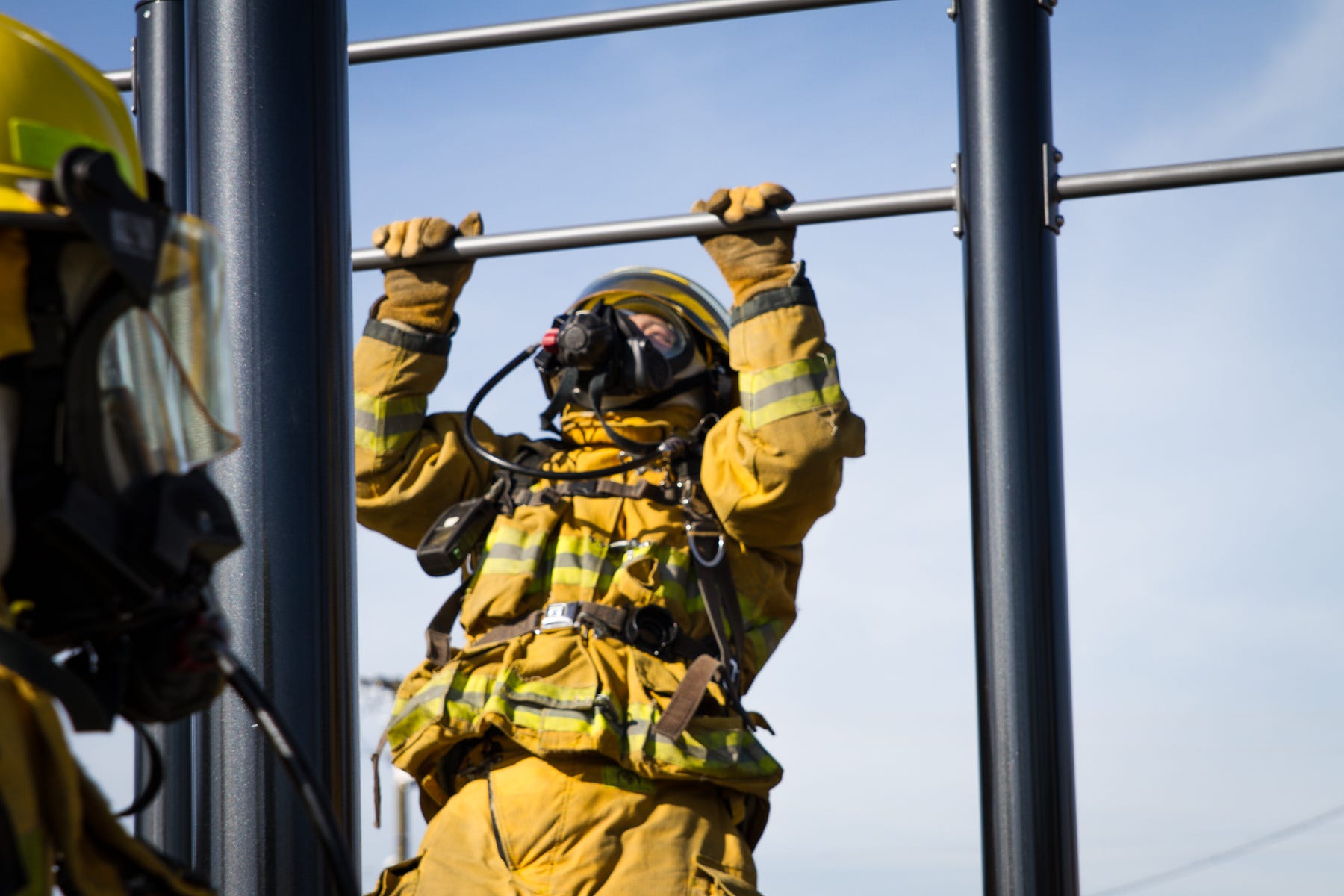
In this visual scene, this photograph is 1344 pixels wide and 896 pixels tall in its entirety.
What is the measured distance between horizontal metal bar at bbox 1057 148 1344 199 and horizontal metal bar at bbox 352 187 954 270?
0.24 metres

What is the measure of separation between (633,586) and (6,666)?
193cm

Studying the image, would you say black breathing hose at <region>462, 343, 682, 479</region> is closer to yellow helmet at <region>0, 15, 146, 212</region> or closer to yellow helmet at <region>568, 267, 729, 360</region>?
yellow helmet at <region>568, 267, 729, 360</region>

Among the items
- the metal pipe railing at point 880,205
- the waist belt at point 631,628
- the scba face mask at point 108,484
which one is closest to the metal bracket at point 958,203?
the metal pipe railing at point 880,205

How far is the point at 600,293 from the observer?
362 centimetres

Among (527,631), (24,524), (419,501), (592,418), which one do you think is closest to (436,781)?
(527,631)

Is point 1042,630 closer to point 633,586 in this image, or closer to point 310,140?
point 633,586

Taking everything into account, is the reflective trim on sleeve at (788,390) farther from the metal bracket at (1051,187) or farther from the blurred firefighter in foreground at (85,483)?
the blurred firefighter in foreground at (85,483)

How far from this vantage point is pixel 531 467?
11.0 ft

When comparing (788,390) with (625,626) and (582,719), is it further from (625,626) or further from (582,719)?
(582,719)

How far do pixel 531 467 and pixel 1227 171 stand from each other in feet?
4.71

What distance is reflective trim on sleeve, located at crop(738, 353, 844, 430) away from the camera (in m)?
2.96

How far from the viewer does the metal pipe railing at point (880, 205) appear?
106 inches

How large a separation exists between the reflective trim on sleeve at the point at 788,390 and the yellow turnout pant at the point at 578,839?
26.4 inches

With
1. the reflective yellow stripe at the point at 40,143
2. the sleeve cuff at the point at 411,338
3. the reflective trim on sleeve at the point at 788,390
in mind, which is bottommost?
the reflective trim on sleeve at the point at 788,390
